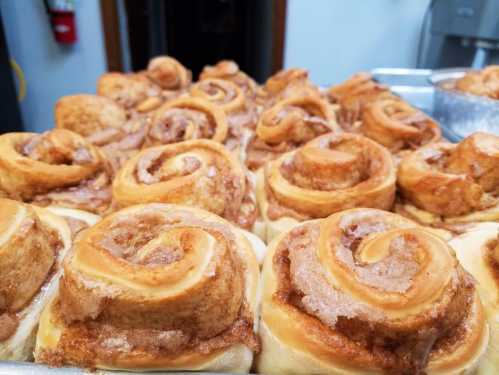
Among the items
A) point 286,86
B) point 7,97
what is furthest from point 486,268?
point 7,97

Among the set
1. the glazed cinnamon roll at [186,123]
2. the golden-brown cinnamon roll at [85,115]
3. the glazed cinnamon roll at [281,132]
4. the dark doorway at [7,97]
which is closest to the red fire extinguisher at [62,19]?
the dark doorway at [7,97]

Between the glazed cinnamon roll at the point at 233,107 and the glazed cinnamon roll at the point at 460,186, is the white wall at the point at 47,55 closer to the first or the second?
the glazed cinnamon roll at the point at 233,107

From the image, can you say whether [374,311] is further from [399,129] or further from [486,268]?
[399,129]

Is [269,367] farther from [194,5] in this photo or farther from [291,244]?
[194,5]

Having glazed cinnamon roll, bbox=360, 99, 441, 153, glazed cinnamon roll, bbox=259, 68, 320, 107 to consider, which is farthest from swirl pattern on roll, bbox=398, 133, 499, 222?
glazed cinnamon roll, bbox=259, 68, 320, 107

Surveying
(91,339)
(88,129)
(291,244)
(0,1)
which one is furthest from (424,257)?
(0,1)
